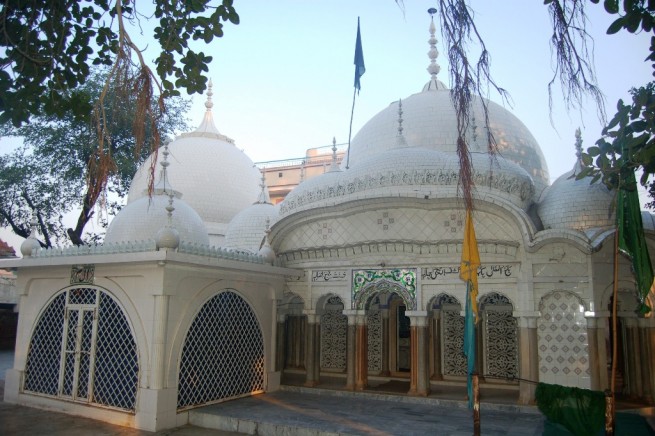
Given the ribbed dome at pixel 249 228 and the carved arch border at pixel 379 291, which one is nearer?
the carved arch border at pixel 379 291

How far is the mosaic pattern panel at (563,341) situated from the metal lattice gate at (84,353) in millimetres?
7834

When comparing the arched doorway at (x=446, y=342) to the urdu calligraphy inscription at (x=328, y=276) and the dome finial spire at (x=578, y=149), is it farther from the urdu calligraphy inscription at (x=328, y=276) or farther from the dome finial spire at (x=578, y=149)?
the dome finial spire at (x=578, y=149)

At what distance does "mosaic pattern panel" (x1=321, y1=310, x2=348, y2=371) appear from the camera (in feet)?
45.5

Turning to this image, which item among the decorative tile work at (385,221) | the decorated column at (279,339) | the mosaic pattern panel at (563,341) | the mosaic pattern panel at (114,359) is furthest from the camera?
the decorated column at (279,339)

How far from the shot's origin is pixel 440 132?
1547 cm

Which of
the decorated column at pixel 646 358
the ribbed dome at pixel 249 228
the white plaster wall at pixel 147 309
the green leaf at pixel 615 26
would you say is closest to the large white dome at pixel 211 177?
the ribbed dome at pixel 249 228

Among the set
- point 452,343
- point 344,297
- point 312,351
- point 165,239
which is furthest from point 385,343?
point 165,239

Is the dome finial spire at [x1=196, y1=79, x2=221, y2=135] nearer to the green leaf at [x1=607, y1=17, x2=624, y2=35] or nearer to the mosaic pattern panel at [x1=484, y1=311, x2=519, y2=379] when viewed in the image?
the mosaic pattern panel at [x1=484, y1=311, x2=519, y2=379]

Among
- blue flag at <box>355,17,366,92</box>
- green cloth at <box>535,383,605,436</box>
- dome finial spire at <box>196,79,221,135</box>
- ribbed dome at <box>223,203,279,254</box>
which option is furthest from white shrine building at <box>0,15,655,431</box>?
dome finial spire at <box>196,79,221,135</box>

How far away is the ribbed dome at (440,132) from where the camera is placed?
50.6 feet

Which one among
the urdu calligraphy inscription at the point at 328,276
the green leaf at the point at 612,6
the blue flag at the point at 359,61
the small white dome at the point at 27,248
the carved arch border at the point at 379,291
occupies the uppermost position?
the blue flag at the point at 359,61

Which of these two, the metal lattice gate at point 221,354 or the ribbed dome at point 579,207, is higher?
the ribbed dome at point 579,207

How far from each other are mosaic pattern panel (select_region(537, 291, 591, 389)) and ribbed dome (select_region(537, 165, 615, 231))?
5.71 ft

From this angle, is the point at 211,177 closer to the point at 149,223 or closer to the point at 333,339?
the point at 149,223
